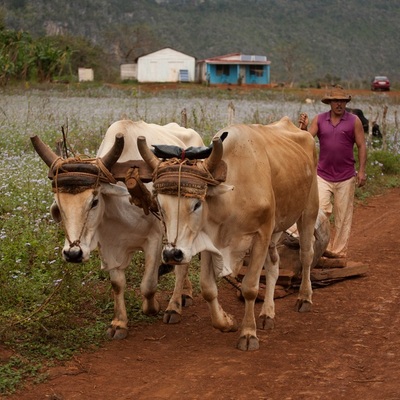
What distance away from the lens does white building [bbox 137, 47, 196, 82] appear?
61750 millimetres

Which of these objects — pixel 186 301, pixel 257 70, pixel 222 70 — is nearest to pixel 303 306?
pixel 186 301

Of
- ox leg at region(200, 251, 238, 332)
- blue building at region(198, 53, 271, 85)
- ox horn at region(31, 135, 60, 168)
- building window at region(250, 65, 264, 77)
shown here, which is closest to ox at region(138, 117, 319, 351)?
ox leg at region(200, 251, 238, 332)

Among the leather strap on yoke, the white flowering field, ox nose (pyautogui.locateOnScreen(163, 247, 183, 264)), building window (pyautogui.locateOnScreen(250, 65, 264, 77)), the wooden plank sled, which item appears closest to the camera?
ox nose (pyautogui.locateOnScreen(163, 247, 183, 264))

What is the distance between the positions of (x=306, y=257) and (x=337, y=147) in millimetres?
1525

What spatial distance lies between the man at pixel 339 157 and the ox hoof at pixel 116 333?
114 inches

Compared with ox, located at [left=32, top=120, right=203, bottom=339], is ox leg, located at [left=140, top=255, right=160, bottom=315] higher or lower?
lower

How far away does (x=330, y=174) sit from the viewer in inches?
330

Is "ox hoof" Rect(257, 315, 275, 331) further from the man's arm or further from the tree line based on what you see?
the tree line

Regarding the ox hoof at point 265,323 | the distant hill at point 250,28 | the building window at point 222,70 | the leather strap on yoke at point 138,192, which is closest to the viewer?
the leather strap on yoke at point 138,192

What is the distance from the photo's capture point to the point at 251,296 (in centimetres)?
601

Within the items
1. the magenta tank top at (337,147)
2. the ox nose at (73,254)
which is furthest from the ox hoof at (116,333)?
the magenta tank top at (337,147)

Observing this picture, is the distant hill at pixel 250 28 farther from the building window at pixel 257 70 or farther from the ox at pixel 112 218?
the ox at pixel 112 218

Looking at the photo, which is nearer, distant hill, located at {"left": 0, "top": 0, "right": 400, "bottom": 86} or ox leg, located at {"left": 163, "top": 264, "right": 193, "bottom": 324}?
ox leg, located at {"left": 163, "top": 264, "right": 193, "bottom": 324}

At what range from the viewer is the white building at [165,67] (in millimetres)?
61750
